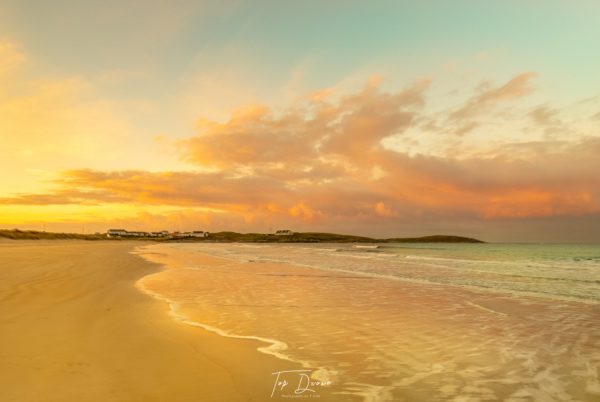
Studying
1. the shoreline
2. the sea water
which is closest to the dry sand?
the shoreline

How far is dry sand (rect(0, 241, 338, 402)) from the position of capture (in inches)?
209

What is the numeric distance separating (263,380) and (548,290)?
1848 cm

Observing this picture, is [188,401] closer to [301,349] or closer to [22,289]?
[301,349]

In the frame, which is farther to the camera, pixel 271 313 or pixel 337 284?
pixel 337 284

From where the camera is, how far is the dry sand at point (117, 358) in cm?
532

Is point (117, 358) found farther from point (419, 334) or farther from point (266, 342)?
point (419, 334)

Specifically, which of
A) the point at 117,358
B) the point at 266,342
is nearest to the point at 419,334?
the point at 266,342

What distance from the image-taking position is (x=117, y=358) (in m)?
6.73

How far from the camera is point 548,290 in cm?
1928

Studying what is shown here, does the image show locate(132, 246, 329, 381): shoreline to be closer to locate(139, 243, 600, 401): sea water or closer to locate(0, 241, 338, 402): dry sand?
locate(139, 243, 600, 401): sea water

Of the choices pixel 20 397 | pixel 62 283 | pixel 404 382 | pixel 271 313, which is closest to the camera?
pixel 20 397

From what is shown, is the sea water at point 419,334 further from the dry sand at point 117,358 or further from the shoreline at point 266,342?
the dry sand at point 117,358

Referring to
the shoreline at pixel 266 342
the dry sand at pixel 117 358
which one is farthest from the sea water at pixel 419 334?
the dry sand at pixel 117 358

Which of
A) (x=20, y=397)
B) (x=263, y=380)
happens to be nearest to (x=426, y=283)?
(x=263, y=380)
